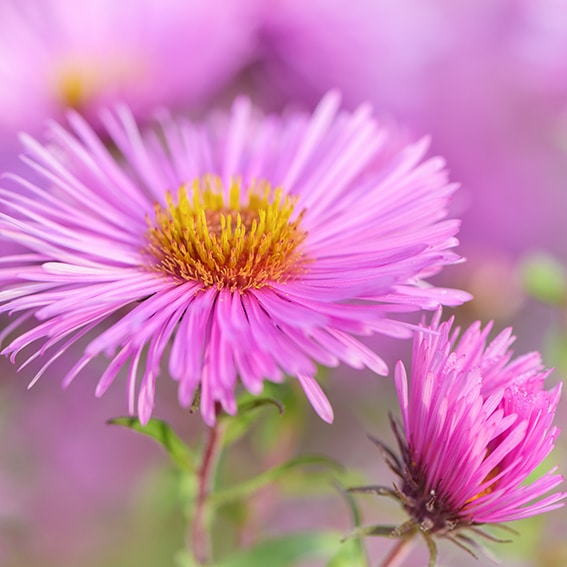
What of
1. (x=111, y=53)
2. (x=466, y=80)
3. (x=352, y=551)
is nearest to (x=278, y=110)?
(x=111, y=53)

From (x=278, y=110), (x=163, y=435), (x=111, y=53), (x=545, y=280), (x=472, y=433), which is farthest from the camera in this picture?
(x=111, y=53)

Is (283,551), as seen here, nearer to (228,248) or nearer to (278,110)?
(228,248)

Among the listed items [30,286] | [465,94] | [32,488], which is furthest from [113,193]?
[465,94]

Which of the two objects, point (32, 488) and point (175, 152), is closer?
point (175, 152)

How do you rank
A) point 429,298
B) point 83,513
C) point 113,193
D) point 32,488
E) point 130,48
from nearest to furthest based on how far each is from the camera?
1. point 429,298
2. point 113,193
3. point 32,488
4. point 83,513
5. point 130,48

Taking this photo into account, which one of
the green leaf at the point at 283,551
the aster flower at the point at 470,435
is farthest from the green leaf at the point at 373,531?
the green leaf at the point at 283,551

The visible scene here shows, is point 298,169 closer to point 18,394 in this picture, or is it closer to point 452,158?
point 18,394

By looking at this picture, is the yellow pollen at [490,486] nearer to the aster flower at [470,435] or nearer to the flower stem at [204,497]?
the aster flower at [470,435]
